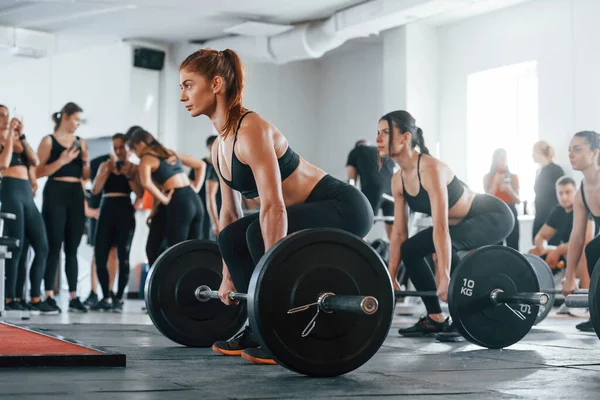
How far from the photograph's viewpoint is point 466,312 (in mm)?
3389

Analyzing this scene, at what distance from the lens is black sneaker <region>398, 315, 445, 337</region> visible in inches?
161

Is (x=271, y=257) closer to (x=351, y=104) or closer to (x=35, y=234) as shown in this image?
(x=35, y=234)

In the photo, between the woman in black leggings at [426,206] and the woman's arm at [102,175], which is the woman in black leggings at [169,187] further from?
the woman in black leggings at [426,206]

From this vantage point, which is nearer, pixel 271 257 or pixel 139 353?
pixel 271 257

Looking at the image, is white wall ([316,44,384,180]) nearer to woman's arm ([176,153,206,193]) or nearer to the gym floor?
woman's arm ([176,153,206,193])

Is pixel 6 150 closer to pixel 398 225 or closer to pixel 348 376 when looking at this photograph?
pixel 398 225

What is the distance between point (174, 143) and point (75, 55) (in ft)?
5.70

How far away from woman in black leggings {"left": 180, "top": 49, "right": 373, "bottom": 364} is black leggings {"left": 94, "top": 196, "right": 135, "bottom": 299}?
127 inches

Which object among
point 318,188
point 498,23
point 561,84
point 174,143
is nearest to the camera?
point 318,188

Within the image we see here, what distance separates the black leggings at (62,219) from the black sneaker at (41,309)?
17 cm

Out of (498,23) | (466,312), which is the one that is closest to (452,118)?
(498,23)

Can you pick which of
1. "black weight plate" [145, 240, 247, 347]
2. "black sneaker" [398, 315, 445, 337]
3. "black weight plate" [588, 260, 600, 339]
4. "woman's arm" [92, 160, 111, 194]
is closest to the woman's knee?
"black weight plate" [145, 240, 247, 347]

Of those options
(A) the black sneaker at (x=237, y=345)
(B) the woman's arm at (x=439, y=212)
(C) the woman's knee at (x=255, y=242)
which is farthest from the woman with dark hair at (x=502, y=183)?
(C) the woman's knee at (x=255, y=242)

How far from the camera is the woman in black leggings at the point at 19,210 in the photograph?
207 inches
